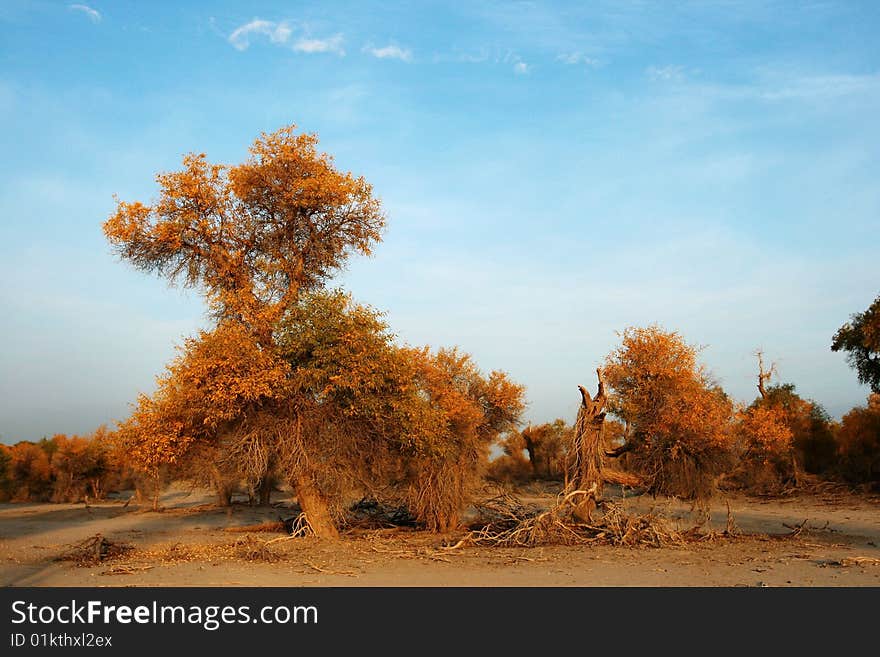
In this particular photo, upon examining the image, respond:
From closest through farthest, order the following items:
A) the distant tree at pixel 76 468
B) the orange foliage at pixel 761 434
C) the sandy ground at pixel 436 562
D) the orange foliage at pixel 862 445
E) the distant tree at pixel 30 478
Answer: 1. the sandy ground at pixel 436 562
2. the orange foliage at pixel 761 434
3. the orange foliage at pixel 862 445
4. the distant tree at pixel 76 468
5. the distant tree at pixel 30 478

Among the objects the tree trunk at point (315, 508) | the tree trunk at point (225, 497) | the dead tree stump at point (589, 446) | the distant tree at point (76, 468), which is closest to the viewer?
the tree trunk at point (315, 508)

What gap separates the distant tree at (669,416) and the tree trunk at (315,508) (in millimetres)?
7830

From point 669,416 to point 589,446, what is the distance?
2.54m

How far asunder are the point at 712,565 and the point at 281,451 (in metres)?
9.90

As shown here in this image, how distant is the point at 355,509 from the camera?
22016 mm

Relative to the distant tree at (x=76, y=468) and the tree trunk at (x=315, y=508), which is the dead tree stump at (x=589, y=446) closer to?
the tree trunk at (x=315, y=508)

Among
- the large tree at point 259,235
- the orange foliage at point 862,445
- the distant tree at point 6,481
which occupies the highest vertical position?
the large tree at point 259,235

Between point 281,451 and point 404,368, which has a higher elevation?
point 404,368

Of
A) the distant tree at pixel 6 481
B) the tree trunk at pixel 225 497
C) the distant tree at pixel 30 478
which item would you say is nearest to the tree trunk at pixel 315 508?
the tree trunk at pixel 225 497

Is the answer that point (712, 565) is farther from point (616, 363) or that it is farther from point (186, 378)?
point (186, 378)

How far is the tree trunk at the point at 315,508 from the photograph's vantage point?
17.8 metres

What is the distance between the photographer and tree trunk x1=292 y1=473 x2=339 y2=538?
17781 millimetres

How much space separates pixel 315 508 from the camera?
17953 millimetres
